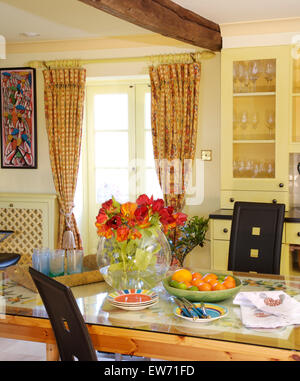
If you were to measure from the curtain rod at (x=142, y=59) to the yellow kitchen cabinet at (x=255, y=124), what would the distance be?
15.7 inches

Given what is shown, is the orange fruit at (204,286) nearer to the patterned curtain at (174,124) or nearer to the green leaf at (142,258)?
the green leaf at (142,258)

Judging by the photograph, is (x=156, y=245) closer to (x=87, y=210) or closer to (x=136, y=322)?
(x=136, y=322)

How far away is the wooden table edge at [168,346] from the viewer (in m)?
1.67

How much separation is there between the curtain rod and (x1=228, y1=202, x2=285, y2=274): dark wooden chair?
6.97 ft

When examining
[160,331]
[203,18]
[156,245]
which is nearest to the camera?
[160,331]

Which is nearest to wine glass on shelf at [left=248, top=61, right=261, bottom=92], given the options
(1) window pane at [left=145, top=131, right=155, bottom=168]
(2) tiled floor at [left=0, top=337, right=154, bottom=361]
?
(1) window pane at [left=145, top=131, right=155, bottom=168]

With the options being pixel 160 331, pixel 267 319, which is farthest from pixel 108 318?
pixel 267 319

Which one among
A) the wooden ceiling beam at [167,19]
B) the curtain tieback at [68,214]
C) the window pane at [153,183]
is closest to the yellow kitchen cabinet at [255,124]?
the wooden ceiling beam at [167,19]

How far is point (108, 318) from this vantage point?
1953 millimetres

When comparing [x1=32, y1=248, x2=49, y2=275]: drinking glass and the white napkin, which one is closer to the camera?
the white napkin

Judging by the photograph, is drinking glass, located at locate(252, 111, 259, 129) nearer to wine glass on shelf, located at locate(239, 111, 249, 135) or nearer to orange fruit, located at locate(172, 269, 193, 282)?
wine glass on shelf, located at locate(239, 111, 249, 135)

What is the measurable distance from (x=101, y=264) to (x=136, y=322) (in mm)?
425

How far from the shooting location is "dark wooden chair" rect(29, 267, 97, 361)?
1.53 meters

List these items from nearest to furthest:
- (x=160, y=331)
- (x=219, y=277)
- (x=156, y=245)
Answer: (x=160, y=331) < (x=156, y=245) < (x=219, y=277)
